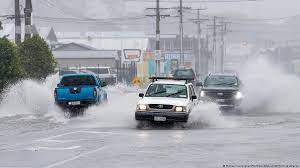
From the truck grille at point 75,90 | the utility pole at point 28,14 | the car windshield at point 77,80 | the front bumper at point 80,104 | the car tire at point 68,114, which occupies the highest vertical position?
the utility pole at point 28,14

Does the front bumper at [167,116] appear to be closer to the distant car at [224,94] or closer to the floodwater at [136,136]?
the floodwater at [136,136]

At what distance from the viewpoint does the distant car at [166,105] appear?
1123 inches

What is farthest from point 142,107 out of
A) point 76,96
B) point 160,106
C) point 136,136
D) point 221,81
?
point 221,81

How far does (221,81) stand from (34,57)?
39.1 feet

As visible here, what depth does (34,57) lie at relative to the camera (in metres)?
49.7

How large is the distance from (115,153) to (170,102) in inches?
348

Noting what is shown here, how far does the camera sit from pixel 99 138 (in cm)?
2480

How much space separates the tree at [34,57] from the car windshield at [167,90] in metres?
19.9

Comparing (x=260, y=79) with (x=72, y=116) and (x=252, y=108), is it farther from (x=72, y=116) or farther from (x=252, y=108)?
(x=72, y=116)

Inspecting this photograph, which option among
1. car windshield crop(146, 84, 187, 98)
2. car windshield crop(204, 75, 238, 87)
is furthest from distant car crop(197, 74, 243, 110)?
car windshield crop(146, 84, 187, 98)

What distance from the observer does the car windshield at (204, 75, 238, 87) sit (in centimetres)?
4175

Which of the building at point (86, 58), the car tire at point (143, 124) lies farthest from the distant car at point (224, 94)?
the building at point (86, 58)

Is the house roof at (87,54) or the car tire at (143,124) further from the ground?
the house roof at (87,54)

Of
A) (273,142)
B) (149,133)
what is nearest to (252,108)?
(149,133)
